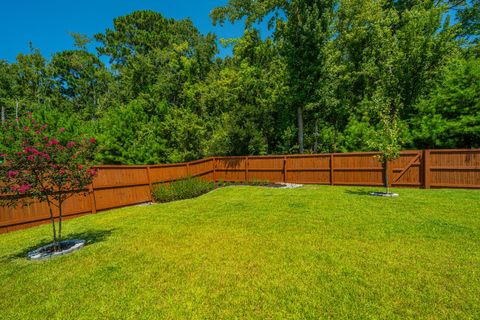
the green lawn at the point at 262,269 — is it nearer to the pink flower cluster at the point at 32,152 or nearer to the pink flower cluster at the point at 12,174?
the pink flower cluster at the point at 12,174

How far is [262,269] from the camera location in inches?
153

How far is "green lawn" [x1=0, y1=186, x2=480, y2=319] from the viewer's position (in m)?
2.98

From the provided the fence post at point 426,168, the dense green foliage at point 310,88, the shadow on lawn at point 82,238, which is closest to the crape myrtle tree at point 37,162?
the shadow on lawn at point 82,238

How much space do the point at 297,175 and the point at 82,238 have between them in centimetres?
1127

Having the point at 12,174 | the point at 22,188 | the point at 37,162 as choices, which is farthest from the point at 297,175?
the point at 12,174

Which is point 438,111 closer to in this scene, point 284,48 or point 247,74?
point 284,48

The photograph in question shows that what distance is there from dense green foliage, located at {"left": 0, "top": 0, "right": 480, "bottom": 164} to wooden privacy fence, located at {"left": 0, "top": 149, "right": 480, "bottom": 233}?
6.02 feet

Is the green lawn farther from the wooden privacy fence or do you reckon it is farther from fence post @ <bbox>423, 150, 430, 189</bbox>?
fence post @ <bbox>423, 150, 430, 189</bbox>

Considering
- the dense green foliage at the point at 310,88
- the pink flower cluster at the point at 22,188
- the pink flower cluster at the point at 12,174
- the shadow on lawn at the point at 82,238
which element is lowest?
Answer: the shadow on lawn at the point at 82,238

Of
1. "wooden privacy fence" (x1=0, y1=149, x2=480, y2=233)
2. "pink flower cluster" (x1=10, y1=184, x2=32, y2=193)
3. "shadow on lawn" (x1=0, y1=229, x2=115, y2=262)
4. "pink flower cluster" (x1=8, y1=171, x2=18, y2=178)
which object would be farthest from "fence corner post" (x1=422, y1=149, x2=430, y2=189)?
"pink flower cluster" (x1=8, y1=171, x2=18, y2=178)

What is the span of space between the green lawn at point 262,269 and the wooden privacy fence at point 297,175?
155 cm

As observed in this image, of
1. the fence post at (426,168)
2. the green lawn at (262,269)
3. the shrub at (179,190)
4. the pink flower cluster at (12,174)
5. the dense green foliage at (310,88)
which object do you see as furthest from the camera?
the dense green foliage at (310,88)

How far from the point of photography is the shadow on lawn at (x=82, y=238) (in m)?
5.14

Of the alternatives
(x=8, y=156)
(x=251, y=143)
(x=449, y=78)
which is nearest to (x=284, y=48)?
(x=251, y=143)
